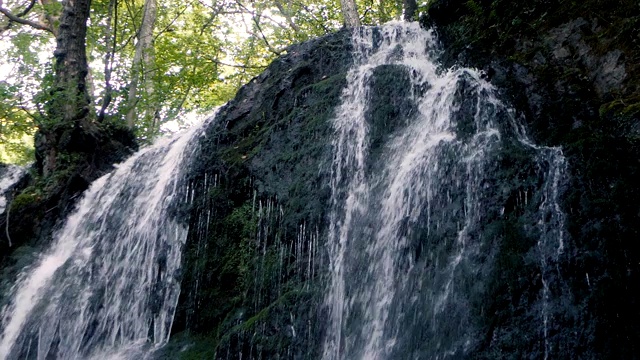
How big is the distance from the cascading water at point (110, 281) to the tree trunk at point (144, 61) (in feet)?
13.4

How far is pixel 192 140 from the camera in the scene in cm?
869

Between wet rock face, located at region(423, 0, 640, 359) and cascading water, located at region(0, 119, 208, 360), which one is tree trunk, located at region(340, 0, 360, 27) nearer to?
wet rock face, located at region(423, 0, 640, 359)

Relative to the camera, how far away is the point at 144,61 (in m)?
14.8

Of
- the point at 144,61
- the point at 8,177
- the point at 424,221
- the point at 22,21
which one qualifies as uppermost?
the point at 144,61

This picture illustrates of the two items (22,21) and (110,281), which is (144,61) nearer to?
(22,21)

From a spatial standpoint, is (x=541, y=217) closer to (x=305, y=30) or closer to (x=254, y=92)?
(x=254, y=92)

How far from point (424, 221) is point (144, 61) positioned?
11.4m

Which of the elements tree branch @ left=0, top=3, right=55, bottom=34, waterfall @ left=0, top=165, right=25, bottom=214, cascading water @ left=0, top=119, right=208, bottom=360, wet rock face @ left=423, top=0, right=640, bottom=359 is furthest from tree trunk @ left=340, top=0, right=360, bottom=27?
waterfall @ left=0, top=165, right=25, bottom=214

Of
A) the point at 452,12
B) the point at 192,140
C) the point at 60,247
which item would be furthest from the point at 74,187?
the point at 452,12

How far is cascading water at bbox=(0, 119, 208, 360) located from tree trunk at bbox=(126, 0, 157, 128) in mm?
4073

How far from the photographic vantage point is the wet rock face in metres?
4.14

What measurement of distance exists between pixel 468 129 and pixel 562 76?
3.99 ft

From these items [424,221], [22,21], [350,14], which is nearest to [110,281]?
[424,221]

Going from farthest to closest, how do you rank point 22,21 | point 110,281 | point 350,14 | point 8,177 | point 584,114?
point 22,21 → point 350,14 → point 8,177 → point 110,281 → point 584,114
